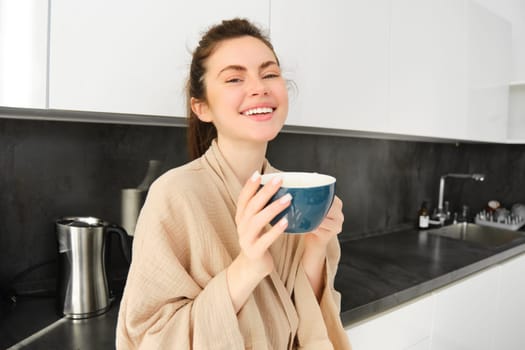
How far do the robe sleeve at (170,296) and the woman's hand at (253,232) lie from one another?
0.03 m

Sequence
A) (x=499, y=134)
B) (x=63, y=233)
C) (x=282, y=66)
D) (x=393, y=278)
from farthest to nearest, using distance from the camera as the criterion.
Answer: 1. (x=499, y=134)
2. (x=393, y=278)
3. (x=282, y=66)
4. (x=63, y=233)

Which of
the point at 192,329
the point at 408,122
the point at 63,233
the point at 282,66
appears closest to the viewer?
the point at 192,329

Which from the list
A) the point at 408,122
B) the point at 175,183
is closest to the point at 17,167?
the point at 175,183

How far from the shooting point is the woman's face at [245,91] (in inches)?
27.8

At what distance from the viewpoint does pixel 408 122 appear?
1546 millimetres

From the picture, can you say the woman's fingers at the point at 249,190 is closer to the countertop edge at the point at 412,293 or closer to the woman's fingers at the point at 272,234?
the woman's fingers at the point at 272,234

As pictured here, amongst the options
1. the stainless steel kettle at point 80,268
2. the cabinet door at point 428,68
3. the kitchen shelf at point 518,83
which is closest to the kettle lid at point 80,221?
the stainless steel kettle at point 80,268

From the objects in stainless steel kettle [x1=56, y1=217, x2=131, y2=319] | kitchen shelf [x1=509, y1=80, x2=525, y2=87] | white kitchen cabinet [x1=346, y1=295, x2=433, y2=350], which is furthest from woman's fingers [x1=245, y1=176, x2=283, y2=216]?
kitchen shelf [x1=509, y1=80, x2=525, y2=87]

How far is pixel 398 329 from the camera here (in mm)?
→ 1233

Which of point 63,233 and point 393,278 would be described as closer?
point 63,233

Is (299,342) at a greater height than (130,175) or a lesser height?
lesser

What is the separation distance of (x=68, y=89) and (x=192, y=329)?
543 millimetres

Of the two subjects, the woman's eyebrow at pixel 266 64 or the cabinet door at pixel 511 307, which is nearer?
the woman's eyebrow at pixel 266 64

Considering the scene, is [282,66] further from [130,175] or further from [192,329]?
[192,329]
